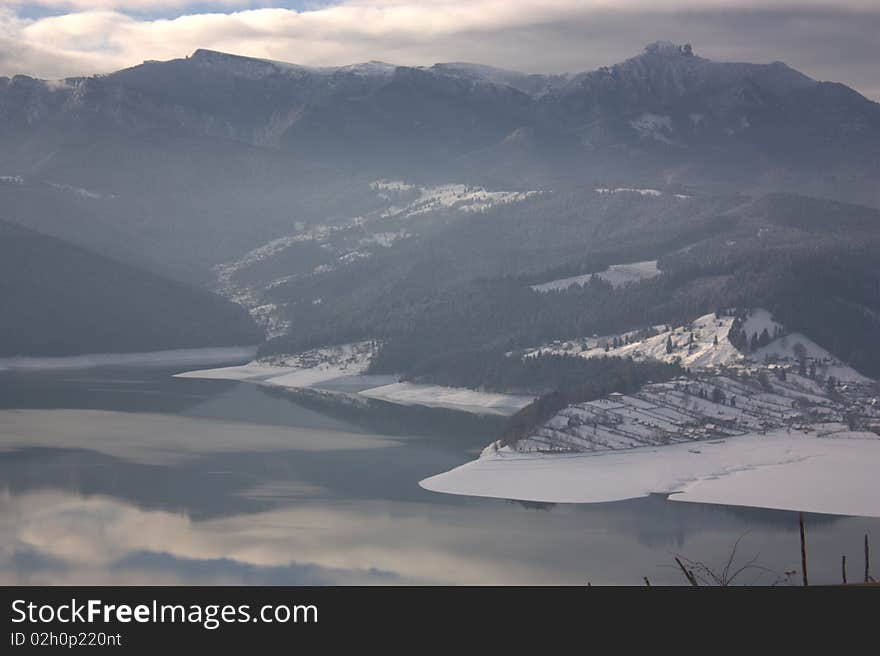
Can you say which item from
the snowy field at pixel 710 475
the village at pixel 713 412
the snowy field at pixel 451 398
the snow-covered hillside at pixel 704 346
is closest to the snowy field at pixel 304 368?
the snowy field at pixel 451 398

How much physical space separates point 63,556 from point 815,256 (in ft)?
455

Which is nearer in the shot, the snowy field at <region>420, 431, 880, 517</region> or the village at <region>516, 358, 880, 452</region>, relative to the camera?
the snowy field at <region>420, 431, 880, 517</region>

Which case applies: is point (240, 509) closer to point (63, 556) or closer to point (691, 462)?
point (63, 556)

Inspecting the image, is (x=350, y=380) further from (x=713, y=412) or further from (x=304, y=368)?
(x=713, y=412)

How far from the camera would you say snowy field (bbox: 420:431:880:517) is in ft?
264

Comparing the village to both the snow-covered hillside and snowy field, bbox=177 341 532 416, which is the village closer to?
the snow-covered hillside

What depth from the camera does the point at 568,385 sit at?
13700 cm

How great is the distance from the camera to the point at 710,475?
89.0 metres

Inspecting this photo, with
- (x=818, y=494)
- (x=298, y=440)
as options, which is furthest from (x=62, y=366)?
(x=818, y=494)

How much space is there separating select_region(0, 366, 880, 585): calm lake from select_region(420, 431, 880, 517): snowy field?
9.04 feet

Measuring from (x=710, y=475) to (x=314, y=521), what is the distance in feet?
97.2

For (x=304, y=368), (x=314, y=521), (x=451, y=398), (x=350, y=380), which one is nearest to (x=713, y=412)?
(x=451, y=398)

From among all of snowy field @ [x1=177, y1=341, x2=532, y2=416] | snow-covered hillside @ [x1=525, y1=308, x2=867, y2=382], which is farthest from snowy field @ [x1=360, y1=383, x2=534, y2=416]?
snow-covered hillside @ [x1=525, y1=308, x2=867, y2=382]

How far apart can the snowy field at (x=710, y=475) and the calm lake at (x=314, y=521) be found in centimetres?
276
